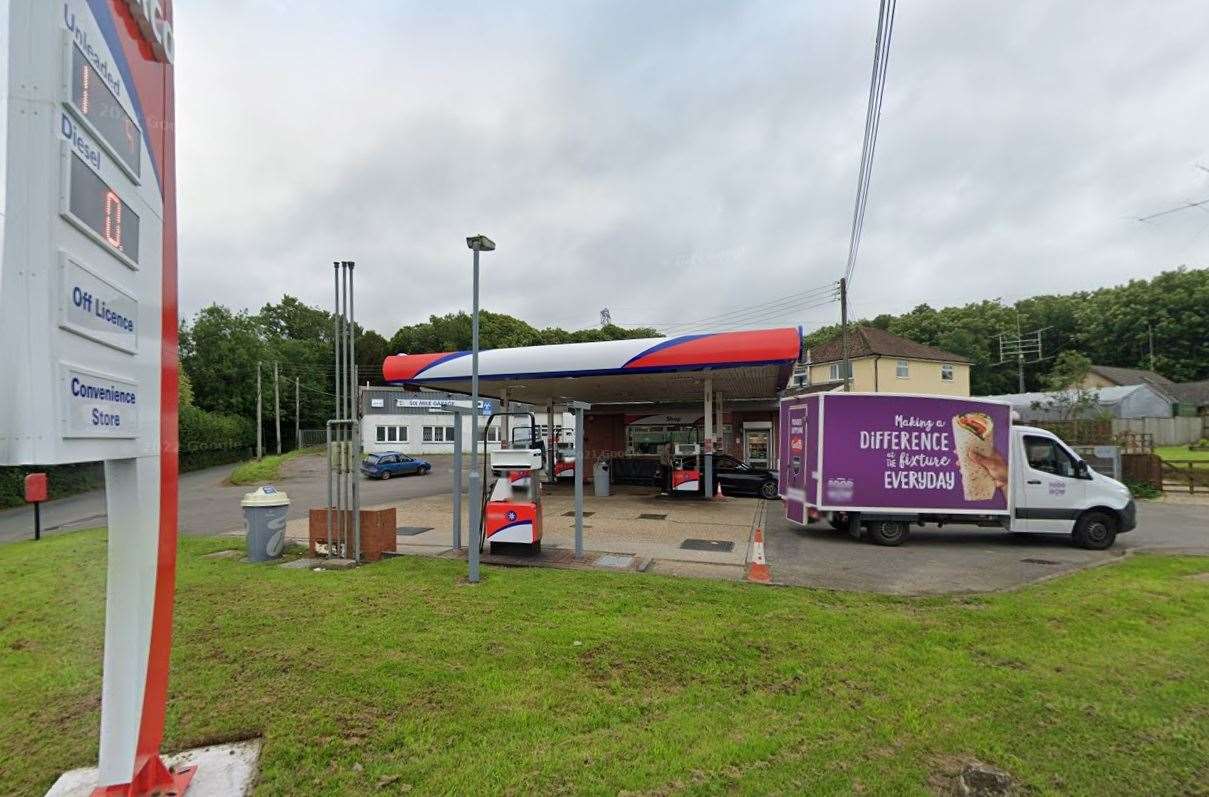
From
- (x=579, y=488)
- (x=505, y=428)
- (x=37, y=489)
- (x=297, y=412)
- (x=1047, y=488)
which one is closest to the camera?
(x=579, y=488)

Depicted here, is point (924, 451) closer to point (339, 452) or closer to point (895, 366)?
point (339, 452)

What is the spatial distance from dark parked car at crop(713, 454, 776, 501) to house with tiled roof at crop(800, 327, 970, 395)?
21713 mm

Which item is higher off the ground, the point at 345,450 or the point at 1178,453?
the point at 345,450

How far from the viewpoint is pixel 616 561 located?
8344 millimetres

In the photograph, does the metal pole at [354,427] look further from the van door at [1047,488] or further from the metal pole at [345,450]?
the van door at [1047,488]

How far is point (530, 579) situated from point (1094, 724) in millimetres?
5250

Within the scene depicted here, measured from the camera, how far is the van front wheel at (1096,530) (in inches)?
384

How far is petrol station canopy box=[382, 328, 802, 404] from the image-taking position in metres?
13.2

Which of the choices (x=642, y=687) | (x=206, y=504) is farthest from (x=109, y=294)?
(x=206, y=504)

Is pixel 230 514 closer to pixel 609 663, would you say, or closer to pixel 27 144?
pixel 609 663

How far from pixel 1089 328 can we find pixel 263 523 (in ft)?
242

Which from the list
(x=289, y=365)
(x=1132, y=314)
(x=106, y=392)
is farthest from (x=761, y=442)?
(x=1132, y=314)

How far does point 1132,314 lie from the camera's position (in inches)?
2085

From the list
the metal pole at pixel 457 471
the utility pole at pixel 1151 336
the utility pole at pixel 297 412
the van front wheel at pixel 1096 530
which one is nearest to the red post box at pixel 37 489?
the metal pole at pixel 457 471
